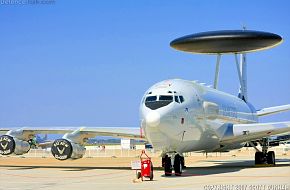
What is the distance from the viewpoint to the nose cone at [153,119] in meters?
23.0

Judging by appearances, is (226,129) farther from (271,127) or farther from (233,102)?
(233,102)

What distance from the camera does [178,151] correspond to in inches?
1003

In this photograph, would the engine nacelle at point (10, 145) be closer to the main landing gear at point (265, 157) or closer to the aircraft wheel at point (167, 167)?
the aircraft wheel at point (167, 167)

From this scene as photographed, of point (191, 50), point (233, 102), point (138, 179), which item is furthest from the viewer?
point (191, 50)

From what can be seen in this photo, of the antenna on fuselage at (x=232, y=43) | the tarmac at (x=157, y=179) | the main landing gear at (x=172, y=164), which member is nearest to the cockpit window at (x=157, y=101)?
the main landing gear at (x=172, y=164)

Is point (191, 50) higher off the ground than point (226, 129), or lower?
higher

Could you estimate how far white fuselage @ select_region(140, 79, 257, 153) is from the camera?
77.5 feet

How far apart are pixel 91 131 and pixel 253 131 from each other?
10271mm

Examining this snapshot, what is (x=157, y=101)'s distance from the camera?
24.3m

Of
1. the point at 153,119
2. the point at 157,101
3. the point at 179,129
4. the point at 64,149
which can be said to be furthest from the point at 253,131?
the point at 64,149

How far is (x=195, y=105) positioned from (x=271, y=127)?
5530 millimetres

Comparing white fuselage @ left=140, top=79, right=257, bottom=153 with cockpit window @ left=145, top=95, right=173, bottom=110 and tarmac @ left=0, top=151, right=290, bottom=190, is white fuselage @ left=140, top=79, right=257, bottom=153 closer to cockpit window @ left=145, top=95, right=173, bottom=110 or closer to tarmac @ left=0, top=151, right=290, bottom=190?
cockpit window @ left=145, top=95, right=173, bottom=110

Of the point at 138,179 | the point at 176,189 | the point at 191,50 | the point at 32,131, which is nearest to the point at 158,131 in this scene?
the point at 138,179

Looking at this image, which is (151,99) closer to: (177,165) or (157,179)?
(177,165)
